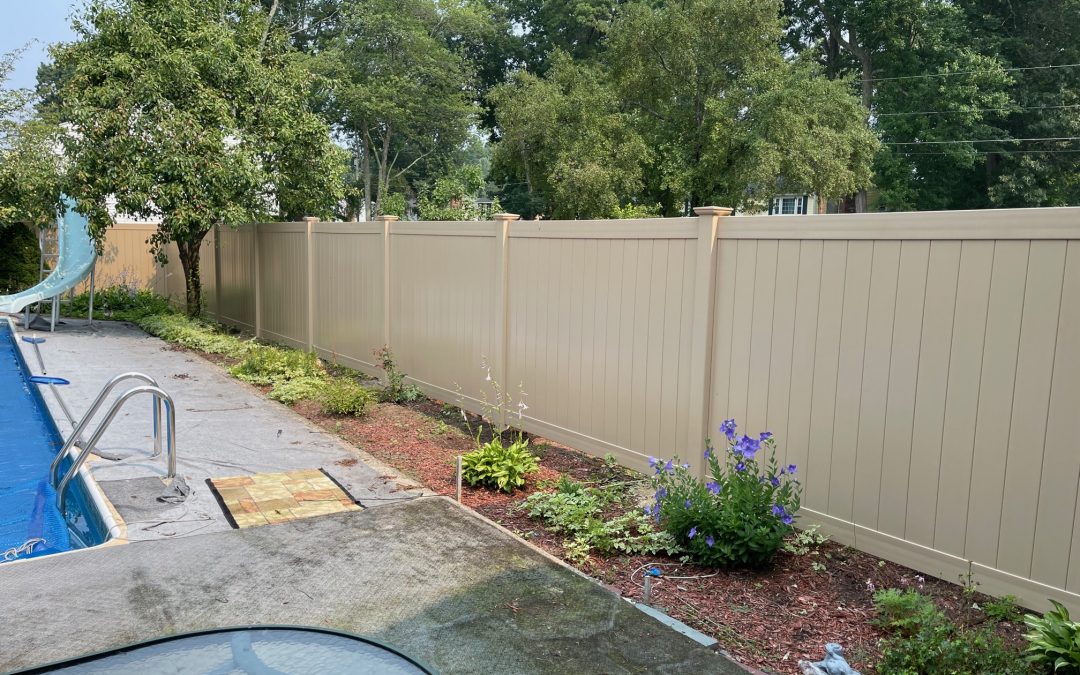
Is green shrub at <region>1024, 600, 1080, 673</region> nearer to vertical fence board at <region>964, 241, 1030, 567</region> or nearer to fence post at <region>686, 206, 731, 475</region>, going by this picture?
vertical fence board at <region>964, 241, 1030, 567</region>

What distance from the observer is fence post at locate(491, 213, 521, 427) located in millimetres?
6969

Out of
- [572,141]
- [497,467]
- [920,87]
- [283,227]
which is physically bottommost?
[497,467]

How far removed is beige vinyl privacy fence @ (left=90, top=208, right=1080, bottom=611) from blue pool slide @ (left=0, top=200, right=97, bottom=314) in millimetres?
9279

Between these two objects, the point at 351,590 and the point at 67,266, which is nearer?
the point at 351,590

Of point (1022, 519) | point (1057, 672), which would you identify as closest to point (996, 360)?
point (1022, 519)

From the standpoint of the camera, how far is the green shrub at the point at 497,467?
5516mm

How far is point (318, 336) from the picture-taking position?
10.7 metres

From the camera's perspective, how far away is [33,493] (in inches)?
241

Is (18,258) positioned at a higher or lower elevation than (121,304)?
higher

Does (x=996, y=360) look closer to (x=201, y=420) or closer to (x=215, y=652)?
(x=215, y=652)

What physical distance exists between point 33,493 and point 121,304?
457 inches

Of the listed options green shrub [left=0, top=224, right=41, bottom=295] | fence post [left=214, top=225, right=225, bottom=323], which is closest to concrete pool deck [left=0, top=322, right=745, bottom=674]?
fence post [left=214, top=225, right=225, bottom=323]

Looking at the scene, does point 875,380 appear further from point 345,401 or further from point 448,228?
point 345,401

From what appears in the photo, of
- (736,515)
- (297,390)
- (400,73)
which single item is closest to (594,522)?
(736,515)
